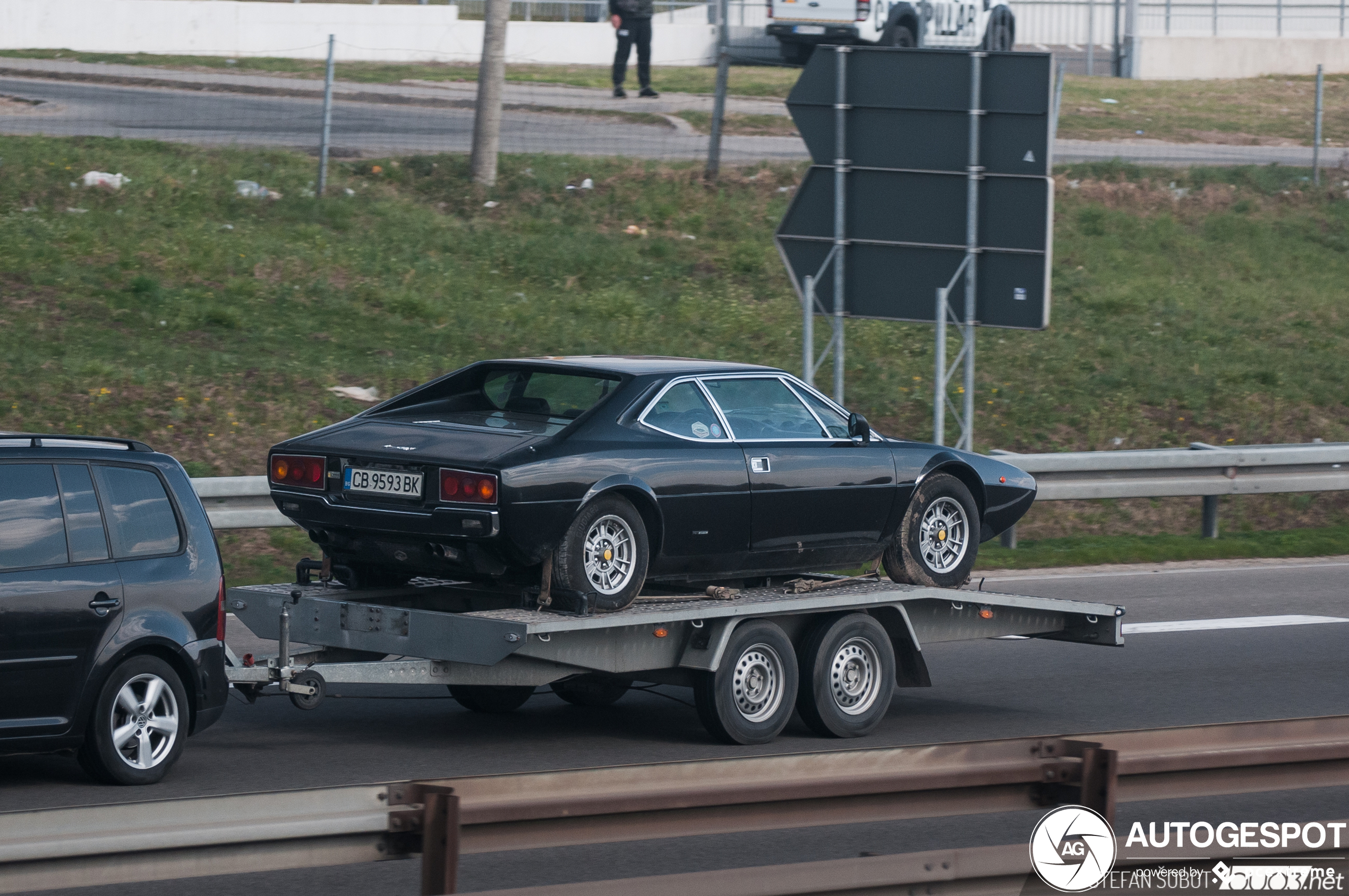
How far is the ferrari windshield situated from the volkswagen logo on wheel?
14.6 feet

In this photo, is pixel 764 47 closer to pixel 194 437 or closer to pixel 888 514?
pixel 194 437

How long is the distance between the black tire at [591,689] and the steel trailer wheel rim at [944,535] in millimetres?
1783

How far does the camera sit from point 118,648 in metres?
7.20

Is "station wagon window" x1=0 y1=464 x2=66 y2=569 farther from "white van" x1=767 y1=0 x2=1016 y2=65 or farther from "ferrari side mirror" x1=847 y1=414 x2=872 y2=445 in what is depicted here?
"white van" x1=767 y1=0 x2=1016 y2=65

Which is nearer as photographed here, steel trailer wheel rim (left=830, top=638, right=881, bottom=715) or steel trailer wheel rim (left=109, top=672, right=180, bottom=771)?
steel trailer wheel rim (left=109, top=672, right=180, bottom=771)

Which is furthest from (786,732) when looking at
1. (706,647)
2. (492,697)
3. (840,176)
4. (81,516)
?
(840,176)

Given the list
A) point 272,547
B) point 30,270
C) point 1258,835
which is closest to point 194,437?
point 272,547

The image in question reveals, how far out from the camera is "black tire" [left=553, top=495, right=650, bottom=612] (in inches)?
313

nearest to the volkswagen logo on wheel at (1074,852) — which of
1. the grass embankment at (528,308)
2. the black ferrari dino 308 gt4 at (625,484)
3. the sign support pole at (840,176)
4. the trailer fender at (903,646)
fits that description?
the black ferrari dino 308 gt4 at (625,484)

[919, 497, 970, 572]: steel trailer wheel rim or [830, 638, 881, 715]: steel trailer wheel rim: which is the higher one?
[919, 497, 970, 572]: steel trailer wheel rim

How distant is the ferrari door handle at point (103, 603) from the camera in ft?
23.5

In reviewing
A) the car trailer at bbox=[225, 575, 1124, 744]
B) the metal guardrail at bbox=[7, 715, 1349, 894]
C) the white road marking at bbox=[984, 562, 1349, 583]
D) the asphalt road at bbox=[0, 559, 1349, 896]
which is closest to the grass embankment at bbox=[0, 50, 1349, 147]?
the white road marking at bbox=[984, 562, 1349, 583]

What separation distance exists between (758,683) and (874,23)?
24.8 meters

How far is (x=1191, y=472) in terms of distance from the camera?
15.6m
